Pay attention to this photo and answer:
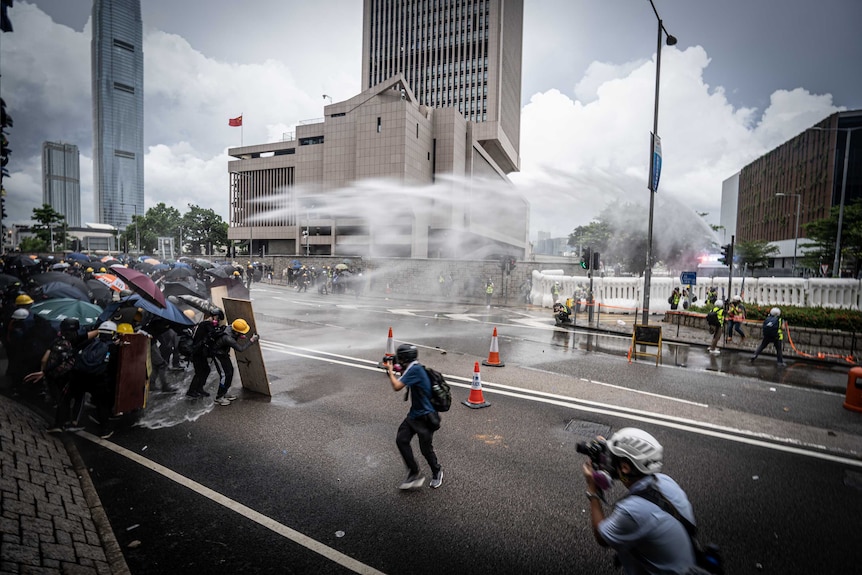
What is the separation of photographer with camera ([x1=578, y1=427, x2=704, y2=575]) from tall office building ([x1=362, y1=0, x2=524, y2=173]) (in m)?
79.8

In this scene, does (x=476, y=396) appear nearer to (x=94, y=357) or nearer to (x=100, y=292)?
(x=94, y=357)

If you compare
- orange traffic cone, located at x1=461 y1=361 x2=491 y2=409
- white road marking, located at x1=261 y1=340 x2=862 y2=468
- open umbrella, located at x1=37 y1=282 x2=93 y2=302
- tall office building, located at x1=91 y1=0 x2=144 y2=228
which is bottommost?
white road marking, located at x1=261 y1=340 x2=862 y2=468

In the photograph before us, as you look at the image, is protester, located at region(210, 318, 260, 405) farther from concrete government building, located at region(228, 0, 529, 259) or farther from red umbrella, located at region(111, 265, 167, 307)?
concrete government building, located at region(228, 0, 529, 259)

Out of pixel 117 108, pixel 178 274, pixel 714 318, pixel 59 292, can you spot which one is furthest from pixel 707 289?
pixel 117 108

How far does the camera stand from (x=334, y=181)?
56.9m

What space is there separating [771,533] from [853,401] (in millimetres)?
5909

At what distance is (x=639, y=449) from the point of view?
217 centimetres

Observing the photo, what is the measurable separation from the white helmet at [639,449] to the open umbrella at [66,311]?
313 inches

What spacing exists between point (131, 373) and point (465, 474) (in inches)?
196

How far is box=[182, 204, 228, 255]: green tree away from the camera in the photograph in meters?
75.3

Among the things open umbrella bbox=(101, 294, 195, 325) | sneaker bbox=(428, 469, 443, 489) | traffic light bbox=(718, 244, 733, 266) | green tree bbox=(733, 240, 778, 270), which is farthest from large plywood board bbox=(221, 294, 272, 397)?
green tree bbox=(733, 240, 778, 270)

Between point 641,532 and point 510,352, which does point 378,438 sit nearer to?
point 641,532

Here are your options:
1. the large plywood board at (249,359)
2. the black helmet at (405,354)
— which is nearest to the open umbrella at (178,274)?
the large plywood board at (249,359)

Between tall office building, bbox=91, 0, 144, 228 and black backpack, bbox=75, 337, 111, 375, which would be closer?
black backpack, bbox=75, 337, 111, 375
